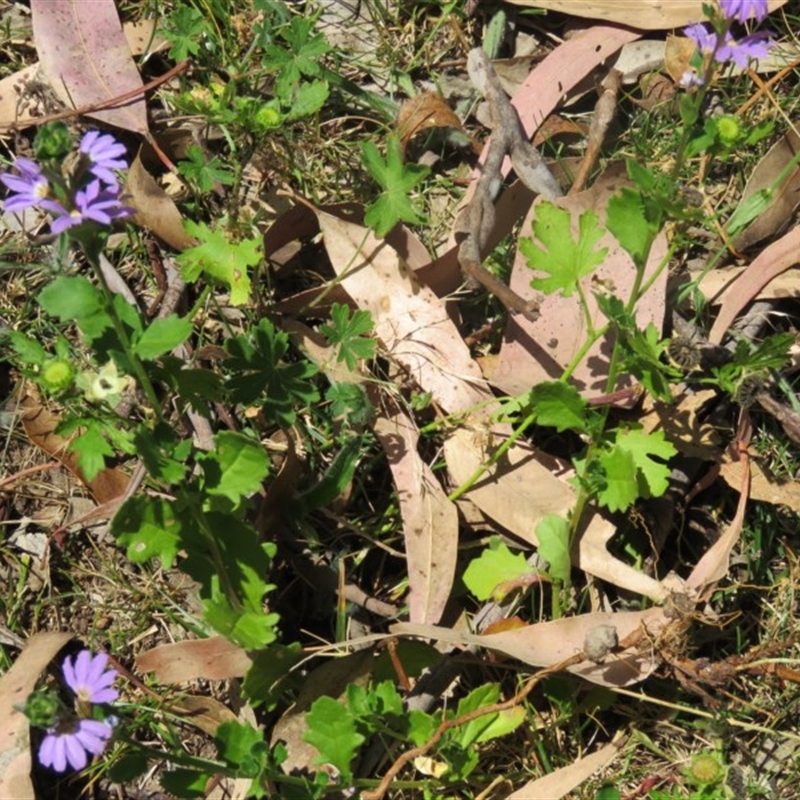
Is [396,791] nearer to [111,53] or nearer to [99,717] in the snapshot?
[99,717]

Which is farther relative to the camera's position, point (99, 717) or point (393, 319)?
point (393, 319)

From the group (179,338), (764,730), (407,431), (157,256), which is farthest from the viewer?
(157,256)

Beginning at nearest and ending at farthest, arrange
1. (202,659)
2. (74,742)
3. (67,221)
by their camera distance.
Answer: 1. (67,221)
2. (74,742)
3. (202,659)

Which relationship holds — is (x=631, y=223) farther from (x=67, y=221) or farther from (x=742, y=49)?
(x=67, y=221)

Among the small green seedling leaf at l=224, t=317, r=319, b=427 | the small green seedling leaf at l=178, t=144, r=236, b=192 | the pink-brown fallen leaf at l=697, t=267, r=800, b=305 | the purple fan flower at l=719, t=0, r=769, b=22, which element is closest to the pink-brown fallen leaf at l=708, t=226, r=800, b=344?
the pink-brown fallen leaf at l=697, t=267, r=800, b=305

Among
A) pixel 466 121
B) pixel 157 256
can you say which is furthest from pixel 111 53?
pixel 466 121

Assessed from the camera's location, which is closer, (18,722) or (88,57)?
(18,722)

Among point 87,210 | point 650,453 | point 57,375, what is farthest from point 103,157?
point 650,453
